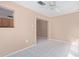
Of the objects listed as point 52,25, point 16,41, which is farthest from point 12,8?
point 52,25

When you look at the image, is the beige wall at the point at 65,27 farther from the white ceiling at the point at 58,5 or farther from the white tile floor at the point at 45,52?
the white tile floor at the point at 45,52

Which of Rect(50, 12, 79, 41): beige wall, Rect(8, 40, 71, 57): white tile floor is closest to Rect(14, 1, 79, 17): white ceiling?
Rect(50, 12, 79, 41): beige wall

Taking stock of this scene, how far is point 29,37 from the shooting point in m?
4.79

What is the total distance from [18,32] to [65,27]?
4.01 m

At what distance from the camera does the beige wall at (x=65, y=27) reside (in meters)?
6.10

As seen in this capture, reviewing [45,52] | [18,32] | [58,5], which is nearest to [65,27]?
[58,5]

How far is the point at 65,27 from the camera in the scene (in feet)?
22.3

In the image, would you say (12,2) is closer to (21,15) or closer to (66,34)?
(21,15)

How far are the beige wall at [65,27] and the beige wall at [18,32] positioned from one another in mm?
2548

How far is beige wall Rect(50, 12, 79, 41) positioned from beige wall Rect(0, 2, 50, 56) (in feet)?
8.36

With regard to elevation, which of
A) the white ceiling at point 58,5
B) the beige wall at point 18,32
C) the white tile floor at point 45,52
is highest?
the white ceiling at point 58,5

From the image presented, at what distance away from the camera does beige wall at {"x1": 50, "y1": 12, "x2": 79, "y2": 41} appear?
240 inches

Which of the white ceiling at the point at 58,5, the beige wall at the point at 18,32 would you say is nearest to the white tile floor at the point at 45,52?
the beige wall at the point at 18,32

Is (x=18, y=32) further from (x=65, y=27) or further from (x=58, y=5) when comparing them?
(x=65, y=27)
